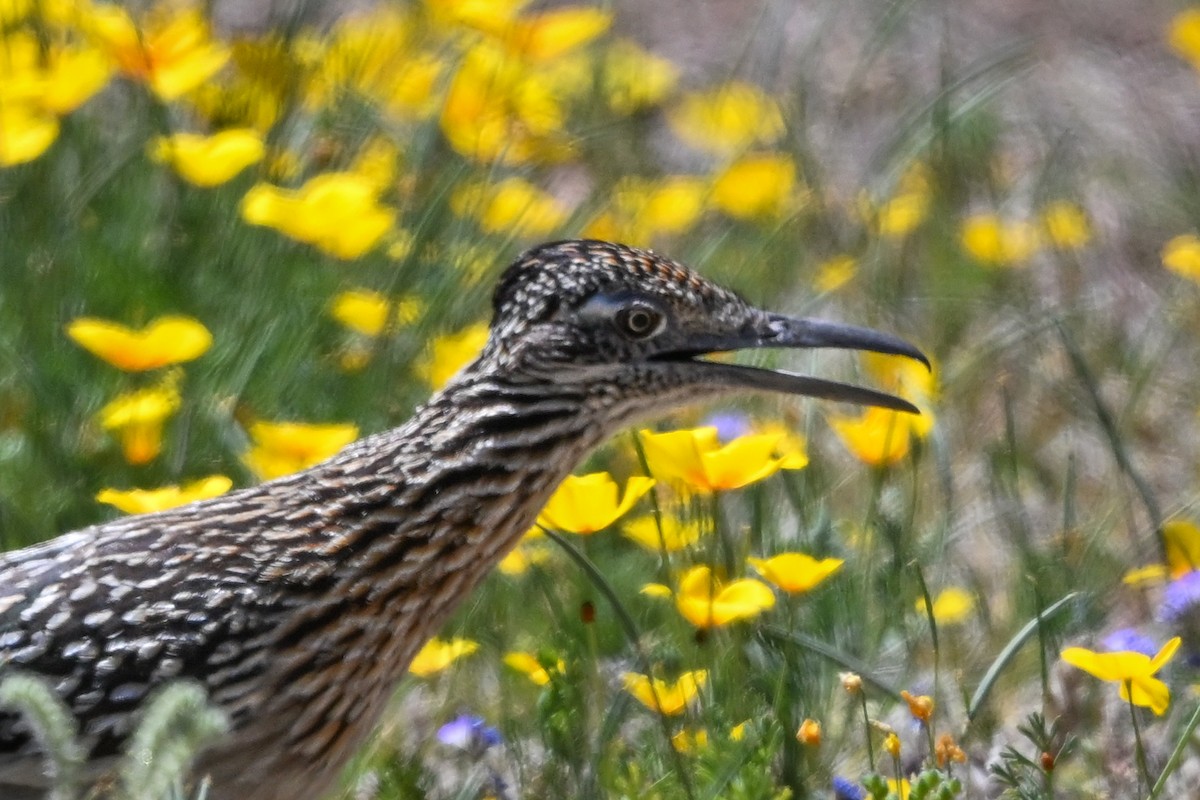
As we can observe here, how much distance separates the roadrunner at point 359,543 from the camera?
11.3ft

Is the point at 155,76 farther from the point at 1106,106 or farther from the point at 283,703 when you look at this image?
the point at 1106,106

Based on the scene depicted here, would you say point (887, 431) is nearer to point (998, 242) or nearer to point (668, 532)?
point (668, 532)

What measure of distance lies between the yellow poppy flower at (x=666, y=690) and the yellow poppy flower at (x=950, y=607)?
602mm

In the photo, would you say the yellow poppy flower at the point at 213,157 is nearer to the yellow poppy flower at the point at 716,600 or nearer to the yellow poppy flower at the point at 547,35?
the yellow poppy flower at the point at 547,35

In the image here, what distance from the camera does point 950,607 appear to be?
4.26 metres

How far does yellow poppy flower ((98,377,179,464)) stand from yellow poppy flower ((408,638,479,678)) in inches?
26.0

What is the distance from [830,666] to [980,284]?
2282 millimetres

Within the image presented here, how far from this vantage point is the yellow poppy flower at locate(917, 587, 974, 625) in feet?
14.0

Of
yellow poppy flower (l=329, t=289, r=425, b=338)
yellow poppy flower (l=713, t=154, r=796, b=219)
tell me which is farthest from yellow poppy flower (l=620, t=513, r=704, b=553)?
yellow poppy flower (l=713, t=154, r=796, b=219)

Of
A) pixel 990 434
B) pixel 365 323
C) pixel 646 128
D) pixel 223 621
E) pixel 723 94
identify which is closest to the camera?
pixel 223 621

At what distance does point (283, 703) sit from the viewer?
11.4 ft

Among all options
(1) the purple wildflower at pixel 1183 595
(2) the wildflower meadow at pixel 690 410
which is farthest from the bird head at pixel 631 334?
(1) the purple wildflower at pixel 1183 595

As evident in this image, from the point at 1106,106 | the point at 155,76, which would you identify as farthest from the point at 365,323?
the point at 1106,106

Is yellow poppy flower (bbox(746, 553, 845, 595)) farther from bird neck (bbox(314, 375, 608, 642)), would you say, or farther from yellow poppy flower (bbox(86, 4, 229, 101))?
yellow poppy flower (bbox(86, 4, 229, 101))
